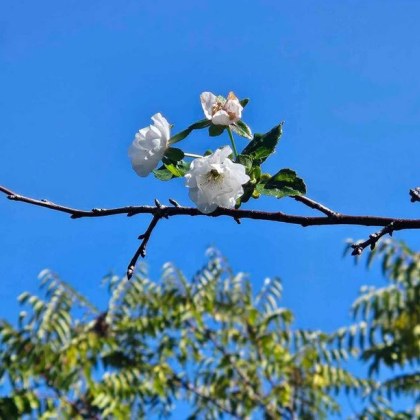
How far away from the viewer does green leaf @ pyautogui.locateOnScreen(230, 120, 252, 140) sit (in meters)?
0.84

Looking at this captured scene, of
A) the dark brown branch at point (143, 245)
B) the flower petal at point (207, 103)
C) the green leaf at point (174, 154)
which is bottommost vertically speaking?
the dark brown branch at point (143, 245)

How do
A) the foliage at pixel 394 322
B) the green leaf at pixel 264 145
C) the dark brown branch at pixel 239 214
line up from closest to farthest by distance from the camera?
the dark brown branch at pixel 239 214 → the green leaf at pixel 264 145 → the foliage at pixel 394 322

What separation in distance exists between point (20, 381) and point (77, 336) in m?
0.48

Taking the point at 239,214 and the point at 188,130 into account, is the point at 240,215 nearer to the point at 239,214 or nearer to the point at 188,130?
the point at 239,214

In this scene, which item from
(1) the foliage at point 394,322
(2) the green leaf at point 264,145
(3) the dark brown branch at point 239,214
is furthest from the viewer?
(1) the foliage at point 394,322

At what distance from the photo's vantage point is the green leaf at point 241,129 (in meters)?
0.84

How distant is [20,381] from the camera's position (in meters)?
4.53

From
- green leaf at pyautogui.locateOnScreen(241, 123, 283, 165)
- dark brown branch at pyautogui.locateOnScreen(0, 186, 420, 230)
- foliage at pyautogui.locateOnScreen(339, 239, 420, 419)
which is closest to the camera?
dark brown branch at pyautogui.locateOnScreen(0, 186, 420, 230)

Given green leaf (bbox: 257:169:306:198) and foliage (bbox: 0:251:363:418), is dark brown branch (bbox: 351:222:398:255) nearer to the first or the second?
green leaf (bbox: 257:169:306:198)

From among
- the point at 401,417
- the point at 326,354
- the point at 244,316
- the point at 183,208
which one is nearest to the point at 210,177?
the point at 183,208

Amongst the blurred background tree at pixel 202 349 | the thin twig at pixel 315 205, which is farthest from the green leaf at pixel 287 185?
the blurred background tree at pixel 202 349

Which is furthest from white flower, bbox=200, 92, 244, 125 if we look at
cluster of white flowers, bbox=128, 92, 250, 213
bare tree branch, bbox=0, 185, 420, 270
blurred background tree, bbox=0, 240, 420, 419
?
blurred background tree, bbox=0, 240, 420, 419

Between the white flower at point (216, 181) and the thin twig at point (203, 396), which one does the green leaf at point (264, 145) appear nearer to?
the white flower at point (216, 181)

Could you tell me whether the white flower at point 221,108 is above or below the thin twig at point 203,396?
below
